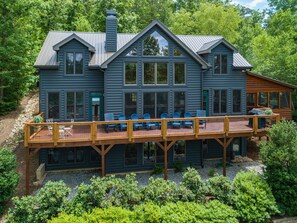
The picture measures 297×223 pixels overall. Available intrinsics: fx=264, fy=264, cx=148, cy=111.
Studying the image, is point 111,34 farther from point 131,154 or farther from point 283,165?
point 283,165

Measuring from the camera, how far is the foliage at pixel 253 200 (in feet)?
34.2

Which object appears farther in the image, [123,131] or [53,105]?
[53,105]

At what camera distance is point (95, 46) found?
1692cm

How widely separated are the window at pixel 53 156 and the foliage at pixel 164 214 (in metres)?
6.39

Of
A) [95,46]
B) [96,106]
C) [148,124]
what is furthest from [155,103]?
[95,46]

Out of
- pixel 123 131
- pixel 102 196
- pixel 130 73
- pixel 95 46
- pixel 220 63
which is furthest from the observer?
pixel 220 63

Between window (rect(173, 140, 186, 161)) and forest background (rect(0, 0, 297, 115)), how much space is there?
13171 mm

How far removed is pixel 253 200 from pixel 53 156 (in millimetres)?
10808

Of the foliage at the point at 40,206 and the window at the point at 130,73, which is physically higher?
the window at the point at 130,73

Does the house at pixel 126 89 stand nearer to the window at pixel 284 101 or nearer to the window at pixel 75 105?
the window at pixel 75 105

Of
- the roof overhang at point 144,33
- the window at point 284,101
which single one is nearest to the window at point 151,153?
the roof overhang at point 144,33

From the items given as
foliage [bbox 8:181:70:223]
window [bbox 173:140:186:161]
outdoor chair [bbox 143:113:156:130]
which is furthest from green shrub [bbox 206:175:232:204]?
foliage [bbox 8:181:70:223]

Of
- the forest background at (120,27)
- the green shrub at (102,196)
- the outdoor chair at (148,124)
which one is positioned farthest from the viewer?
the forest background at (120,27)

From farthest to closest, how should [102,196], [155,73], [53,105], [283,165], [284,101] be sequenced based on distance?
[284,101] < [155,73] < [53,105] < [283,165] < [102,196]
